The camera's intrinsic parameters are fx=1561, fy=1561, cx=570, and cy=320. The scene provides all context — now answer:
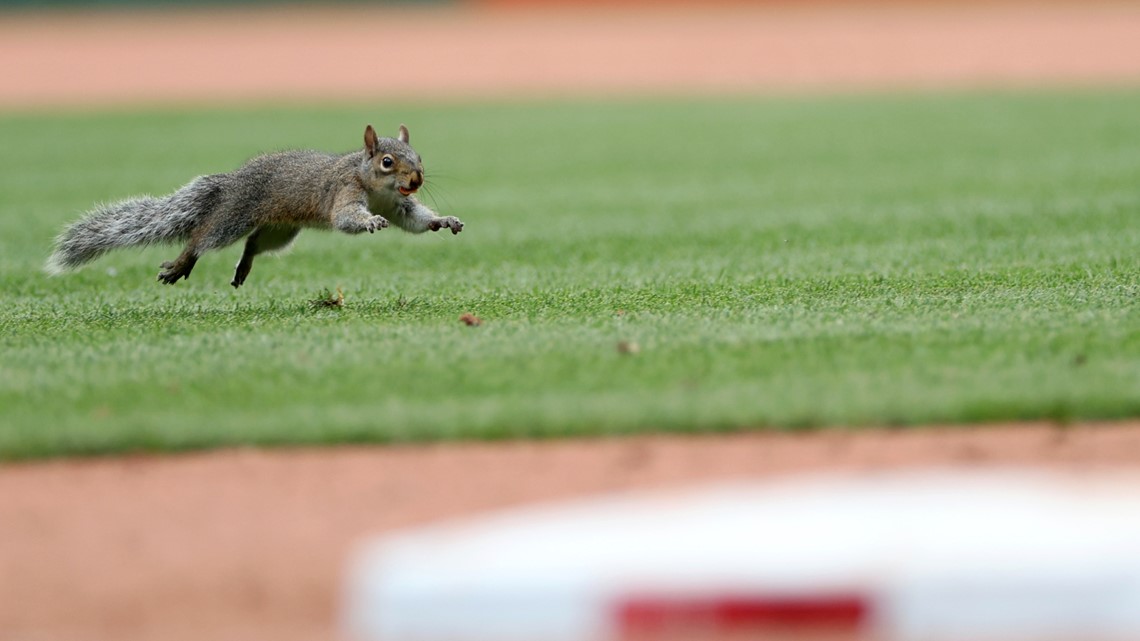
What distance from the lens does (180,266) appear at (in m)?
7.65

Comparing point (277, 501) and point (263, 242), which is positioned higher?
point (263, 242)

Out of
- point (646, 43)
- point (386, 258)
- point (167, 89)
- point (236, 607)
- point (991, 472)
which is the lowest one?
point (236, 607)

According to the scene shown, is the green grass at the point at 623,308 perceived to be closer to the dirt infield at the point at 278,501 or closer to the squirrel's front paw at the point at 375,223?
the dirt infield at the point at 278,501

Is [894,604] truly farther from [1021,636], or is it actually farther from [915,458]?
[915,458]

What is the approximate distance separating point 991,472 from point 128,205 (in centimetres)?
474

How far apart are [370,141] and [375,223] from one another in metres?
0.55

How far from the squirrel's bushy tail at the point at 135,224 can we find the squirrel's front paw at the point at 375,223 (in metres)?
1.01

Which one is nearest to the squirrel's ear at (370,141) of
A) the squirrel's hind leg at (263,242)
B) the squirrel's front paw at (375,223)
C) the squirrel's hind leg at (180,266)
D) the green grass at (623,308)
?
the squirrel's front paw at (375,223)

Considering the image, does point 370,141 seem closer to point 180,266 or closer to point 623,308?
point 180,266

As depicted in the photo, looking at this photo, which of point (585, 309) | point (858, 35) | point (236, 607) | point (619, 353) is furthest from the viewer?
point (858, 35)

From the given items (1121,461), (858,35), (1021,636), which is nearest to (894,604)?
(1021,636)

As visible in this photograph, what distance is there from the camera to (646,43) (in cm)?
3316

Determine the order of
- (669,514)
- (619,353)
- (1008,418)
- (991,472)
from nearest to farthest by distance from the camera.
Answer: (669,514)
(991,472)
(1008,418)
(619,353)

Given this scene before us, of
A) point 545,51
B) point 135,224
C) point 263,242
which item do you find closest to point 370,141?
point 263,242
